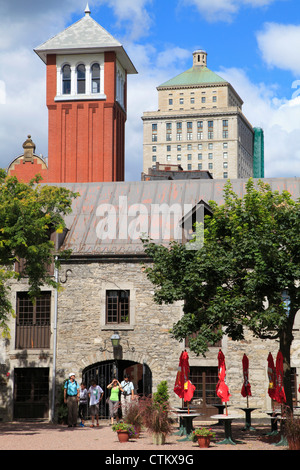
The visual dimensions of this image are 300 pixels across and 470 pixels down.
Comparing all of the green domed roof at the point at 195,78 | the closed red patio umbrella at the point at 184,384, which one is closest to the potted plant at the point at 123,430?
the closed red patio umbrella at the point at 184,384

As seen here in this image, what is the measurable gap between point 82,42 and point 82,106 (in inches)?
145

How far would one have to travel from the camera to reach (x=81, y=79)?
130 ft

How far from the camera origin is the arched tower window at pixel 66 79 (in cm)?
3951

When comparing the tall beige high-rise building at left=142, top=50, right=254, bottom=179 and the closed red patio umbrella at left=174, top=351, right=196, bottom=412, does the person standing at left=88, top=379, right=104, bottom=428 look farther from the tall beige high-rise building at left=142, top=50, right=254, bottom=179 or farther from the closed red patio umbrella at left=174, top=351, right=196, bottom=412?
the tall beige high-rise building at left=142, top=50, right=254, bottom=179

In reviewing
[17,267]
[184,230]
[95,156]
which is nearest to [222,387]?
[184,230]

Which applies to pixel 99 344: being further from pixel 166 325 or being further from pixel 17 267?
pixel 17 267

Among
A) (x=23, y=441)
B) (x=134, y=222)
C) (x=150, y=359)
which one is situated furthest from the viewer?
(x=134, y=222)

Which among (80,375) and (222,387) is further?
(80,375)

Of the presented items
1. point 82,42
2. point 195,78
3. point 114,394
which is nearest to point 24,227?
point 114,394

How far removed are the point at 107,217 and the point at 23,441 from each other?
12.2m

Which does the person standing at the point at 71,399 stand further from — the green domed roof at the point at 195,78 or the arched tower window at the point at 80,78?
the green domed roof at the point at 195,78

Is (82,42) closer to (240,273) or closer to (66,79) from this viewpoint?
(66,79)

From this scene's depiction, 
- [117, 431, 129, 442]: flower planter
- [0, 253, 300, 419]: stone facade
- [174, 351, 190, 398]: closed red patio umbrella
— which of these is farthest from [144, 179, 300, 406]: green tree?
[0, 253, 300, 419]: stone facade
